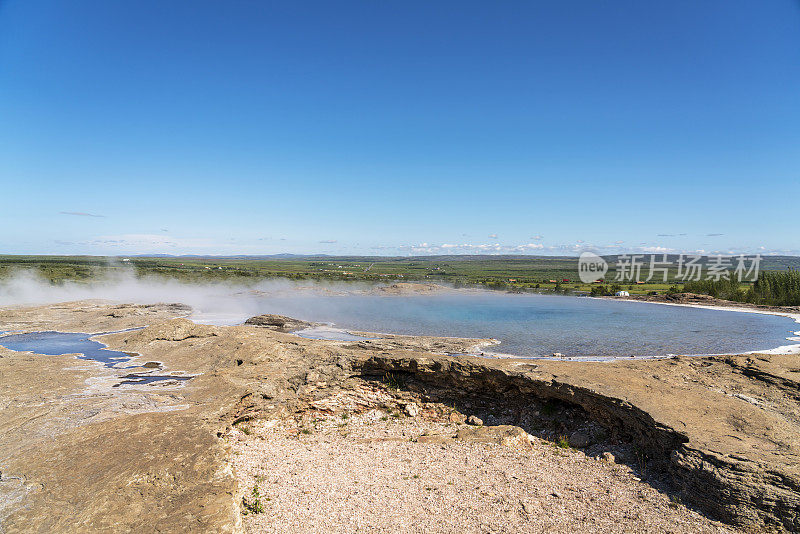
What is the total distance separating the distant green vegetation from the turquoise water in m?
8.91

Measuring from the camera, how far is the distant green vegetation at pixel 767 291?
1775 inches

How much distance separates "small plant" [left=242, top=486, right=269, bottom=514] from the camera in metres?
7.59

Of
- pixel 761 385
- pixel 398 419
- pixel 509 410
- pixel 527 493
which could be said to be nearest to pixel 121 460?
pixel 398 419

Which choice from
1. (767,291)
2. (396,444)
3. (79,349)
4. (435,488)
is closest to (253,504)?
(435,488)

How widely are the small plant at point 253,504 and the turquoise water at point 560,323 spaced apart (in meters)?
18.2

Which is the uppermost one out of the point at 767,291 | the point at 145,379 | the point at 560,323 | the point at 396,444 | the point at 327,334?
the point at 767,291

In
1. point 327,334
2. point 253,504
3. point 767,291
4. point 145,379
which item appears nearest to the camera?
point 253,504

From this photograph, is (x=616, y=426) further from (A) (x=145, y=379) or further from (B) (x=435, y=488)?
(A) (x=145, y=379)

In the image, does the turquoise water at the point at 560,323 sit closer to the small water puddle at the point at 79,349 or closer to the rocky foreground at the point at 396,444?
the rocky foreground at the point at 396,444

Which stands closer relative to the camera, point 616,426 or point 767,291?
point 616,426

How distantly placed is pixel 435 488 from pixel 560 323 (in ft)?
99.4

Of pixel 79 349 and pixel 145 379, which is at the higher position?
pixel 145 379

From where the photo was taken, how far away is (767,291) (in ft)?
153

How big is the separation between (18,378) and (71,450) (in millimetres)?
8185
